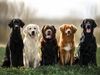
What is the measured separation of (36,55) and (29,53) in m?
0.17

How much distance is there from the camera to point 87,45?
11.1 meters

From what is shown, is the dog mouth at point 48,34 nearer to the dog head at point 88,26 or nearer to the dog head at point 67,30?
the dog head at point 67,30

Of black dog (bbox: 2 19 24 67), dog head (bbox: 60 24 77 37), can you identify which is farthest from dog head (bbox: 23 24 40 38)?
dog head (bbox: 60 24 77 37)

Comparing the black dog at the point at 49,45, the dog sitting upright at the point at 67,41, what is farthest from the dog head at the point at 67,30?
the black dog at the point at 49,45

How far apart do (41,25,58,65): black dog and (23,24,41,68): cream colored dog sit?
14 centimetres

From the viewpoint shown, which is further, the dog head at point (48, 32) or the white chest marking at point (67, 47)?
the white chest marking at point (67, 47)

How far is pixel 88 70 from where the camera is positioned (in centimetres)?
1060

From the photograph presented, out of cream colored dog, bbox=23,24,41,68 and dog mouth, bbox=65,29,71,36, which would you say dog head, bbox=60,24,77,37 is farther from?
cream colored dog, bbox=23,24,41,68

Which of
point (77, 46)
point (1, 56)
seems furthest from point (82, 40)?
point (1, 56)

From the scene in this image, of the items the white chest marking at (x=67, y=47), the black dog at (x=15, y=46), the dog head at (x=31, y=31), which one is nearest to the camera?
the black dog at (x=15, y=46)

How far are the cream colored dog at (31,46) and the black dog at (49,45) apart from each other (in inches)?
5.3

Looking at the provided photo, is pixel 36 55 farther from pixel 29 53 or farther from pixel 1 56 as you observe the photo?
pixel 1 56

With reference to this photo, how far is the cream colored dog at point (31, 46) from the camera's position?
11094 mm

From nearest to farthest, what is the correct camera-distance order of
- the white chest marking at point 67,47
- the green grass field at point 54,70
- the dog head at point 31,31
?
the green grass field at point 54,70 → the dog head at point 31,31 → the white chest marking at point 67,47
